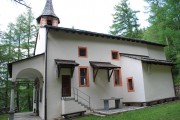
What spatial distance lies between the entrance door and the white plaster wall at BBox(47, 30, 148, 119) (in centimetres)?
32

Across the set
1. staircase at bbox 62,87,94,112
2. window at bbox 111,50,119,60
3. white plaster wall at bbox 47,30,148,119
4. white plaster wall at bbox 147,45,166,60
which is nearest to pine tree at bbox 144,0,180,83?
white plaster wall at bbox 147,45,166,60

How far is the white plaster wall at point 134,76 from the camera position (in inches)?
561

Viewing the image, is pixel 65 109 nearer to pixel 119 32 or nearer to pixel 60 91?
pixel 60 91

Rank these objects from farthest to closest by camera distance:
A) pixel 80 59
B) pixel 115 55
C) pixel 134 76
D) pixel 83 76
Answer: pixel 115 55, pixel 134 76, pixel 80 59, pixel 83 76

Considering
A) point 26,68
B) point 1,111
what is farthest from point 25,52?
point 26,68

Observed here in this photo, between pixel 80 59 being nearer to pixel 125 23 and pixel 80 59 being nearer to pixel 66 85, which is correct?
pixel 66 85

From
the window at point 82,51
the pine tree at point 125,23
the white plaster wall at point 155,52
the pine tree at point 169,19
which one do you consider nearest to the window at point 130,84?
the window at point 82,51

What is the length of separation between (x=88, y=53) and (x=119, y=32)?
15071 millimetres

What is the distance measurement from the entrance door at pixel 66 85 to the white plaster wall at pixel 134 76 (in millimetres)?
5449

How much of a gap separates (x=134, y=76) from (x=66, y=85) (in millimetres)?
6187

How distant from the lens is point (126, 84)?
15484 mm

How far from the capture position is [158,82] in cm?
1539

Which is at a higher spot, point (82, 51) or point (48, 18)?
point (48, 18)

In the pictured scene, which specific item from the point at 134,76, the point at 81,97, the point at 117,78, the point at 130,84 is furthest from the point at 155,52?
the point at 81,97
